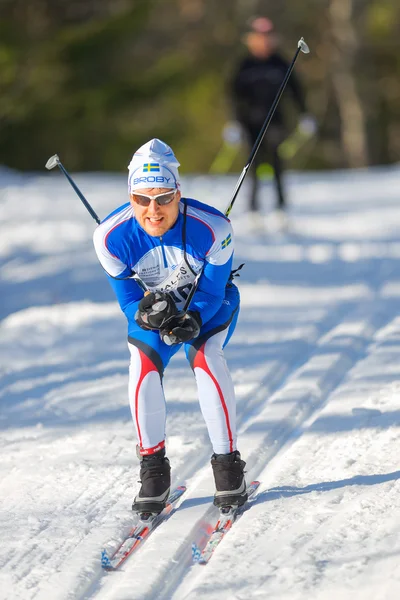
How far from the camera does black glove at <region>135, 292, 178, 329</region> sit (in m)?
3.86

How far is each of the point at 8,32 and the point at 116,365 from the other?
15.7 m

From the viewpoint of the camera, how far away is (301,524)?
12.8 feet

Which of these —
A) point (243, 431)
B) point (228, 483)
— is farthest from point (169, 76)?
point (228, 483)

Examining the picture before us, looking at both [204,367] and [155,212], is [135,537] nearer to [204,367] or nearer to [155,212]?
[204,367]

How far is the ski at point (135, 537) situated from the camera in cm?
369

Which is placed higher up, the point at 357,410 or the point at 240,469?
the point at 240,469

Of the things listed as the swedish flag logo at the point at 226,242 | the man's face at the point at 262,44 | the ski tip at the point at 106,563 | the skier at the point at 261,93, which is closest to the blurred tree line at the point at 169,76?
the skier at the point at 261,93

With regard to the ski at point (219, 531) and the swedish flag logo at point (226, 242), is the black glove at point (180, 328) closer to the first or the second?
the swedish flag logo at point (226, 242)

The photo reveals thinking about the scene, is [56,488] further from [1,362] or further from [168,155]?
[1,362]

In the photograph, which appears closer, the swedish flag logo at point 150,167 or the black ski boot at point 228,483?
the swedish flag logo at point 150,167

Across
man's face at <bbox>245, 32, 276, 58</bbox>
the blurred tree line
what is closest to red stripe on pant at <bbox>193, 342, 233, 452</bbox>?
man's face at <bbox>245, 32, 276, 58</bbox>

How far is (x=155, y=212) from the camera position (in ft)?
12.7

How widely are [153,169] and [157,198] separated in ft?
0.42

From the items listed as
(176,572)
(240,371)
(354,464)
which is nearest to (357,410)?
(354,464)
